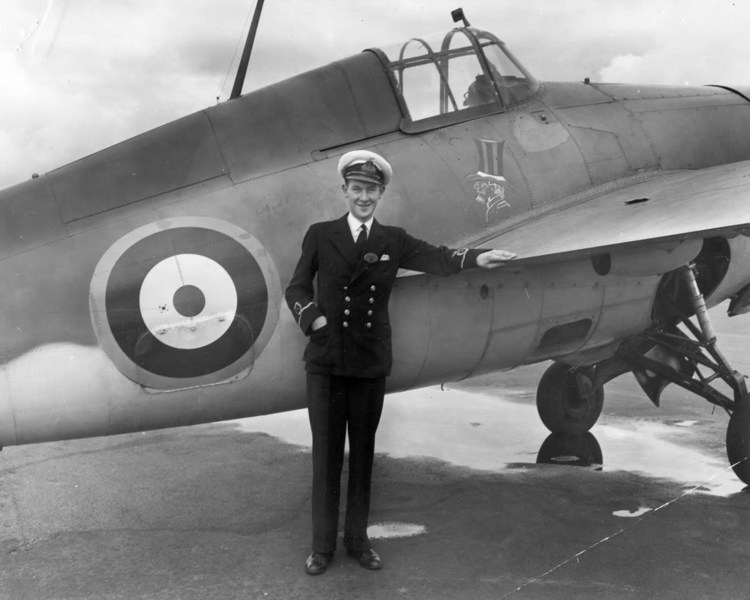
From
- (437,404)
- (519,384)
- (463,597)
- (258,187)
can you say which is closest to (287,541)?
(463,597)

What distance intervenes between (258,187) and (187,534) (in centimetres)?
208

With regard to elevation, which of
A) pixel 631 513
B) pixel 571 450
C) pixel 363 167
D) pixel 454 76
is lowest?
pixel 571 450

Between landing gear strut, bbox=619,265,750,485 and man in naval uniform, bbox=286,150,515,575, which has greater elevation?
man in naval uniform, bbox=286,150,515,575

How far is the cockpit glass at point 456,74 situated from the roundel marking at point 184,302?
142cm

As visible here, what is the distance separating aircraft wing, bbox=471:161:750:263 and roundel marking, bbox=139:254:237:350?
4.69ft

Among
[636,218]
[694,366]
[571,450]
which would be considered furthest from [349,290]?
[571,450]

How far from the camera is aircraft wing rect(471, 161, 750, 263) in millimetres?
3471

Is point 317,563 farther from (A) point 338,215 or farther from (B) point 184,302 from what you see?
(A) point 338,215

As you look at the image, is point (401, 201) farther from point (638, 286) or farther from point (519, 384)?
point (519, 384)

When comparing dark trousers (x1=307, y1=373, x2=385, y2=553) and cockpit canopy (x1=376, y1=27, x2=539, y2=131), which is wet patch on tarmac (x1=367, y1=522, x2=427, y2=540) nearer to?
dark trousers (x1=307, y1=373, x2=385, y2=553)

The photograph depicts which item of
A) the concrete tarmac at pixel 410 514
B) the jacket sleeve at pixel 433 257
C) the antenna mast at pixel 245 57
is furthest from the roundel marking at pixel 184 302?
the concrete tarmac at pixel 410 514

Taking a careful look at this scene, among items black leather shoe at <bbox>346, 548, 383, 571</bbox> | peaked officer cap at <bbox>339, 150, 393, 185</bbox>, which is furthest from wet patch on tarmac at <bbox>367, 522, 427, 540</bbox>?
peaked officer cap at <bbox>339, 150, 393, 185</bbox>

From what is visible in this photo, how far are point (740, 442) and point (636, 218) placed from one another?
7.18 ft

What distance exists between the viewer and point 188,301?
346 cm
